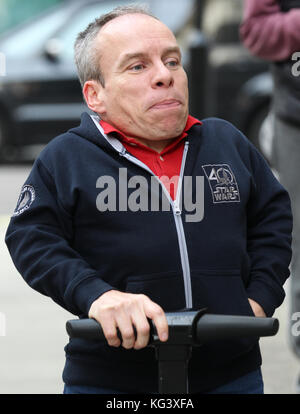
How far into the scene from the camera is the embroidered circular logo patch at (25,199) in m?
2.29

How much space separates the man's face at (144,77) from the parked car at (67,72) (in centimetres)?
848

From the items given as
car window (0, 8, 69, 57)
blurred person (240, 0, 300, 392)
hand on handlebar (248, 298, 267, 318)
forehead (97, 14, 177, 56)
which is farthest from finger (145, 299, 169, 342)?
car window (0, 8, 69, 57)

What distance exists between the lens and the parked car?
37.3ft

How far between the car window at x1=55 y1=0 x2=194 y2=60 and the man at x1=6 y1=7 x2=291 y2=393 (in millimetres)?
9007

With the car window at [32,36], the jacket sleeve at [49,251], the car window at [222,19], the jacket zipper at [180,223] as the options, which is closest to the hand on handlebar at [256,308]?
the jacket zipper at [180,223]

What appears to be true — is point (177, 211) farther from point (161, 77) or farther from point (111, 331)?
point (111, 331)

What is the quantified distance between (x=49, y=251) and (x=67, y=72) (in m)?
9.95

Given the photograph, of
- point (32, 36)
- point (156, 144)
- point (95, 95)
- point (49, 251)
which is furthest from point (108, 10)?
point (49, 251)

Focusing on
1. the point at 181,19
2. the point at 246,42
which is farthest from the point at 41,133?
A: the point at 246,42

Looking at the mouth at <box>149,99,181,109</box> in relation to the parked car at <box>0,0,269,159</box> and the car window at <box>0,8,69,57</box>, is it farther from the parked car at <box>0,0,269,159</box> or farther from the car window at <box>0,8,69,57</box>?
the car window at <box>0,8,69,57</box>

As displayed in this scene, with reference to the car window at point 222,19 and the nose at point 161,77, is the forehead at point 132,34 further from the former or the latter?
the car window at point 222,19

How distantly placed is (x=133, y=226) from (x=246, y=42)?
2.08 m

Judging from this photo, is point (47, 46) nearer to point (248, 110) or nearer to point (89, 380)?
point (248, 110)

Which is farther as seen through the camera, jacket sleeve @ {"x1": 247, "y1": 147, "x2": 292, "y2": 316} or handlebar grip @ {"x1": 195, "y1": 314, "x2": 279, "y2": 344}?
jacket sleeve @ {"x1": 247, "y1": 147, "x2": 292, "y2": 316}
